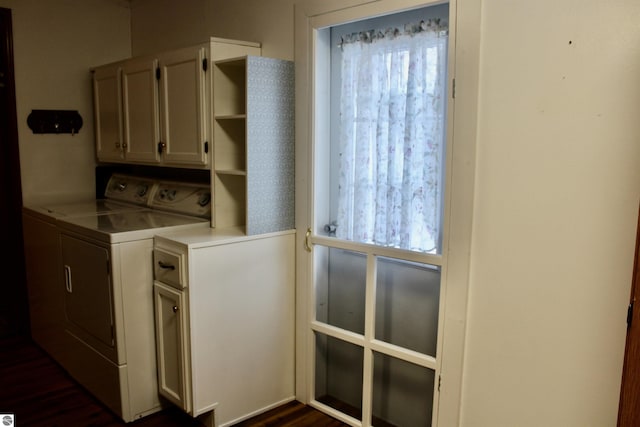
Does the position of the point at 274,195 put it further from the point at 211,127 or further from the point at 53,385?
the point at 53,385

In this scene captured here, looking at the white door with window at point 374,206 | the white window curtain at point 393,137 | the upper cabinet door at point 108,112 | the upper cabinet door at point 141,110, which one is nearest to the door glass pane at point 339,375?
the white door with window at point 374,206

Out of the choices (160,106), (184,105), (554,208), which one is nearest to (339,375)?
(554,208)

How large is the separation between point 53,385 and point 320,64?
229 centimetres

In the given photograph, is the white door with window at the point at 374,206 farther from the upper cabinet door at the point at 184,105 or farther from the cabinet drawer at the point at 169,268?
the cabinet drawer at the point at 169,268

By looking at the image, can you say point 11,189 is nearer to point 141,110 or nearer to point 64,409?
point 141,110

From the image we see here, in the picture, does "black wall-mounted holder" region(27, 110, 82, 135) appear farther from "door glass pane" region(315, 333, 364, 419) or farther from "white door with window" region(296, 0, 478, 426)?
"door glass pane" region(315, 333, 364, 419)

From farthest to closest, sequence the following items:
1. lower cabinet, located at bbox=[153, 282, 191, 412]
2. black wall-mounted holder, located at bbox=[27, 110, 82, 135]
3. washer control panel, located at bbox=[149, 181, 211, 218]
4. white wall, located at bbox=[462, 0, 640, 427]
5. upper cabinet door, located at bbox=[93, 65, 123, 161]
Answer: black wall-mounted holder, located at bbox=[27, 110, 82, 135] < upper cabinet door, located at bbox=[93, 65, 123, 161] < washer control panel, located at bbox=[149, 181, 211, 218] < lower cabinet, located at bbox=[153, 282, 191, 412] < white wall, located at bbox=[462, 0, 640, 427]

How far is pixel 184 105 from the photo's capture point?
2762 millimetres

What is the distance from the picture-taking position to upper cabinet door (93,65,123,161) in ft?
10.9

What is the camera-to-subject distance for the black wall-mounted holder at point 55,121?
3.47m

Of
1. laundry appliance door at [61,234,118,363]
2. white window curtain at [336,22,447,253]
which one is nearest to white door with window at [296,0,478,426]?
white window curtain at [336,22,447,253]

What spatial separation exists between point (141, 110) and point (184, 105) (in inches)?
19.3

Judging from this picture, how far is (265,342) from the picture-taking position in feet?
8.53

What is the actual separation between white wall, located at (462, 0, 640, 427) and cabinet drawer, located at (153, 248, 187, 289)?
1247mm
